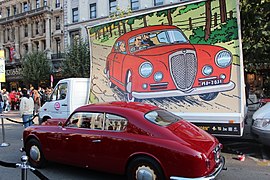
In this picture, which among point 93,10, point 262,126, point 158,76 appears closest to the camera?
point 262,126

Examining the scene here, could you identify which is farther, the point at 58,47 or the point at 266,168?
A: the point at 58,47

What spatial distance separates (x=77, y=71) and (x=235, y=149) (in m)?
21.6

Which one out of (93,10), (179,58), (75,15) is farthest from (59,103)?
(75,15)

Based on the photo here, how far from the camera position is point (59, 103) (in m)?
9.36

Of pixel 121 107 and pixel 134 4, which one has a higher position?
pixel 134 4

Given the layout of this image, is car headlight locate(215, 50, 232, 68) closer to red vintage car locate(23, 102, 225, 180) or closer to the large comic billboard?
the large comic billboard

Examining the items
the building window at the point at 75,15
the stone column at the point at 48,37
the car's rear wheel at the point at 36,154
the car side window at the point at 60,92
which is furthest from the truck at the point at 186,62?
the stone column at the point at 48,37

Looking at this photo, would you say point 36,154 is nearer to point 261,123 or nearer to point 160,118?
point 160,118

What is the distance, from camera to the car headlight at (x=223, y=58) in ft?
20.5

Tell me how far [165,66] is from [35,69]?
1138 inches

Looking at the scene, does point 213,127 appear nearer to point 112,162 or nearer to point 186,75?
point 186,75

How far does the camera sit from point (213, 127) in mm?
6309

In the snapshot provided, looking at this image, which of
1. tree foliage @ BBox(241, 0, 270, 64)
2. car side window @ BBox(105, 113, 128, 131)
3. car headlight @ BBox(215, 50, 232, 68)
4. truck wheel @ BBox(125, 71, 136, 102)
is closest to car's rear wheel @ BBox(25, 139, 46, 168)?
car side window @ BBox(105, 113, 128, 131)

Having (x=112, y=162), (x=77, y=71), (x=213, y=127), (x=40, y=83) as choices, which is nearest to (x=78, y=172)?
(x=112, y=162)
